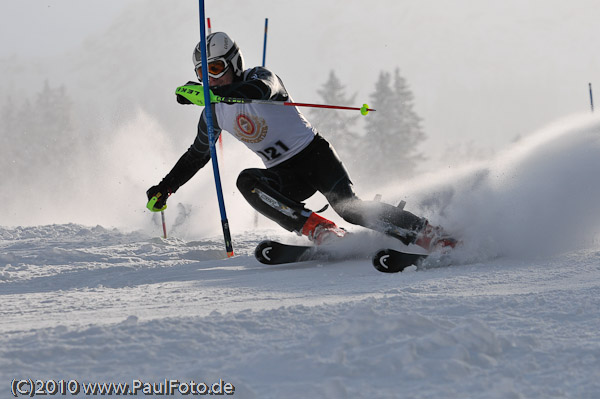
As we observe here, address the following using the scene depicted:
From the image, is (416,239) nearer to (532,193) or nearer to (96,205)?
(532,193)

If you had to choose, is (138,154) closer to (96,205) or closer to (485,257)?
(96,205)

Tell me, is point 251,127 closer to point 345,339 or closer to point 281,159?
point 281,159

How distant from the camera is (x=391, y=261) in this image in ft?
12.0

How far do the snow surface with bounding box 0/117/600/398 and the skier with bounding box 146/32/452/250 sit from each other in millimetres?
312

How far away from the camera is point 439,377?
1.53 m

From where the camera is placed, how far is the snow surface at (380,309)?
155 centimetres

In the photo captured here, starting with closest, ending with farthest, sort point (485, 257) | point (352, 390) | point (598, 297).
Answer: point (352, 390), point (598, 297), point (485, 257)

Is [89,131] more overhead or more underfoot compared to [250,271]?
more overhead

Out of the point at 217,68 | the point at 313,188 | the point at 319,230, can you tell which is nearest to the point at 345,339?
the point at 319,230

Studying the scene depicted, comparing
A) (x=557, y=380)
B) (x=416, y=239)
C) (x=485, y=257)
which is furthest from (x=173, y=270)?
(x=557, y=380)

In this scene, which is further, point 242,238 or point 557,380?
point 242,238

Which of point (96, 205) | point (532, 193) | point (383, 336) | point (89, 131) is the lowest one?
point (383, 336)

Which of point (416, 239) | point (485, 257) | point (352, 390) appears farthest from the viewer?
point (416, 239)

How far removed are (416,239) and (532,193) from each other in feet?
2.77
